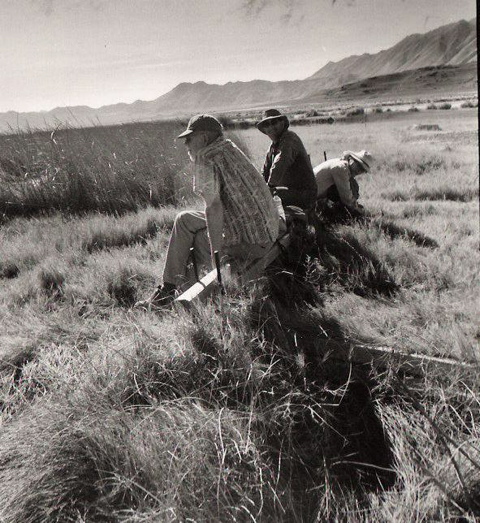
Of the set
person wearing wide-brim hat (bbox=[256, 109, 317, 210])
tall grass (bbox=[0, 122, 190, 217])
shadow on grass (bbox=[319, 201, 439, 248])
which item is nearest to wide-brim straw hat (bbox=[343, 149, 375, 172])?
shadow on grass (bbox=[319, 201, 439, 248])

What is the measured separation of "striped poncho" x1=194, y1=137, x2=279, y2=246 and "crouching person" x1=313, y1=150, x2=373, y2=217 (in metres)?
2.26

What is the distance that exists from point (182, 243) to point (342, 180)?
9.38ft

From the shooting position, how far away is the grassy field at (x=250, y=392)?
5.03 ft

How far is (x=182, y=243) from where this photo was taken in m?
3.16

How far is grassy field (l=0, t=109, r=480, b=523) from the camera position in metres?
1.53

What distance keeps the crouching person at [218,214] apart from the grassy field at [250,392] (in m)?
0.36

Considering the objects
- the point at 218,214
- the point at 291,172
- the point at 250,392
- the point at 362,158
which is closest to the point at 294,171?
the point at 291,172

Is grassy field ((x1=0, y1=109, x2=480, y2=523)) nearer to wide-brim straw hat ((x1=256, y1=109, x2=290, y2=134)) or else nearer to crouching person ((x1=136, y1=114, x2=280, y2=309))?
crouching person ((x1=136, y1=114, x2=280, y2=309))

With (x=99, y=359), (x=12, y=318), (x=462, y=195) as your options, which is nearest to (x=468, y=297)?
(x=99, y=359)

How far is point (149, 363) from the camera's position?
2.10 meters

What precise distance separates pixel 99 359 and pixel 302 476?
1.21 meters

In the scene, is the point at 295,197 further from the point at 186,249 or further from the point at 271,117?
the point at 186,249

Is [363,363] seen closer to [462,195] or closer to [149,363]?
[149,363]

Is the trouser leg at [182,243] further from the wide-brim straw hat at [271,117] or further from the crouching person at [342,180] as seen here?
the crouching person at [342,180]
